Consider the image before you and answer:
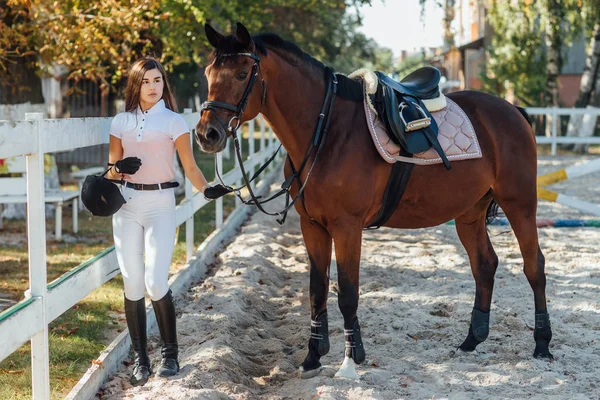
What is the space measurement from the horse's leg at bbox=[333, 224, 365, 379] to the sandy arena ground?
10cm

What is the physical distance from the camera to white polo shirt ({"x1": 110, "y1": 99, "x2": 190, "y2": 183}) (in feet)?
14.6

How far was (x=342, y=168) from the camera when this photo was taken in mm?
4551

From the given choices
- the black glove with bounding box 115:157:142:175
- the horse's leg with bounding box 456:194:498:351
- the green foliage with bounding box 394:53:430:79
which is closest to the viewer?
the black glove with bounding box 115:157:142:175

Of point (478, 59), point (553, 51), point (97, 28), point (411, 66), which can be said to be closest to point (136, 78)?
point (97, 28)

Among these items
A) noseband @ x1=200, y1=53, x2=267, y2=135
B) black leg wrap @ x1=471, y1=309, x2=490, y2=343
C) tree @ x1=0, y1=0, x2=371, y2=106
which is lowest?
black leg wrap @ x1=471, y1=309, x2=490, y2=343

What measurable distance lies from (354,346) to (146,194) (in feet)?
4.86

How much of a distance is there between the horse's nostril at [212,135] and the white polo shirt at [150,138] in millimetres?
435

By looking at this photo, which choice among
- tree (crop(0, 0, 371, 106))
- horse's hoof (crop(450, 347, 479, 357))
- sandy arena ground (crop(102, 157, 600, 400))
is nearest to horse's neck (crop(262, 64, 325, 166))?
sandy arena ground (crop(102, 157, 600, 400))

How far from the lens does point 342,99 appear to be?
15.6 ft

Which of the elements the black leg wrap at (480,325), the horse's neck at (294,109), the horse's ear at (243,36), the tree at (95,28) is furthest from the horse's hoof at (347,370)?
the tree at (95,28)

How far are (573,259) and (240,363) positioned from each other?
449 centimetres

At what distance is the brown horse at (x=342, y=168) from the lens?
4285 mm

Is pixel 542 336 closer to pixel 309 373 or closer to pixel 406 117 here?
pixel 309 373

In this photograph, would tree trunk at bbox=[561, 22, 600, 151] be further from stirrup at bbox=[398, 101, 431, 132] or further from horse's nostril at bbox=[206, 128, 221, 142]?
horse's nostril at bbox=[206, 128, 221, 142]
